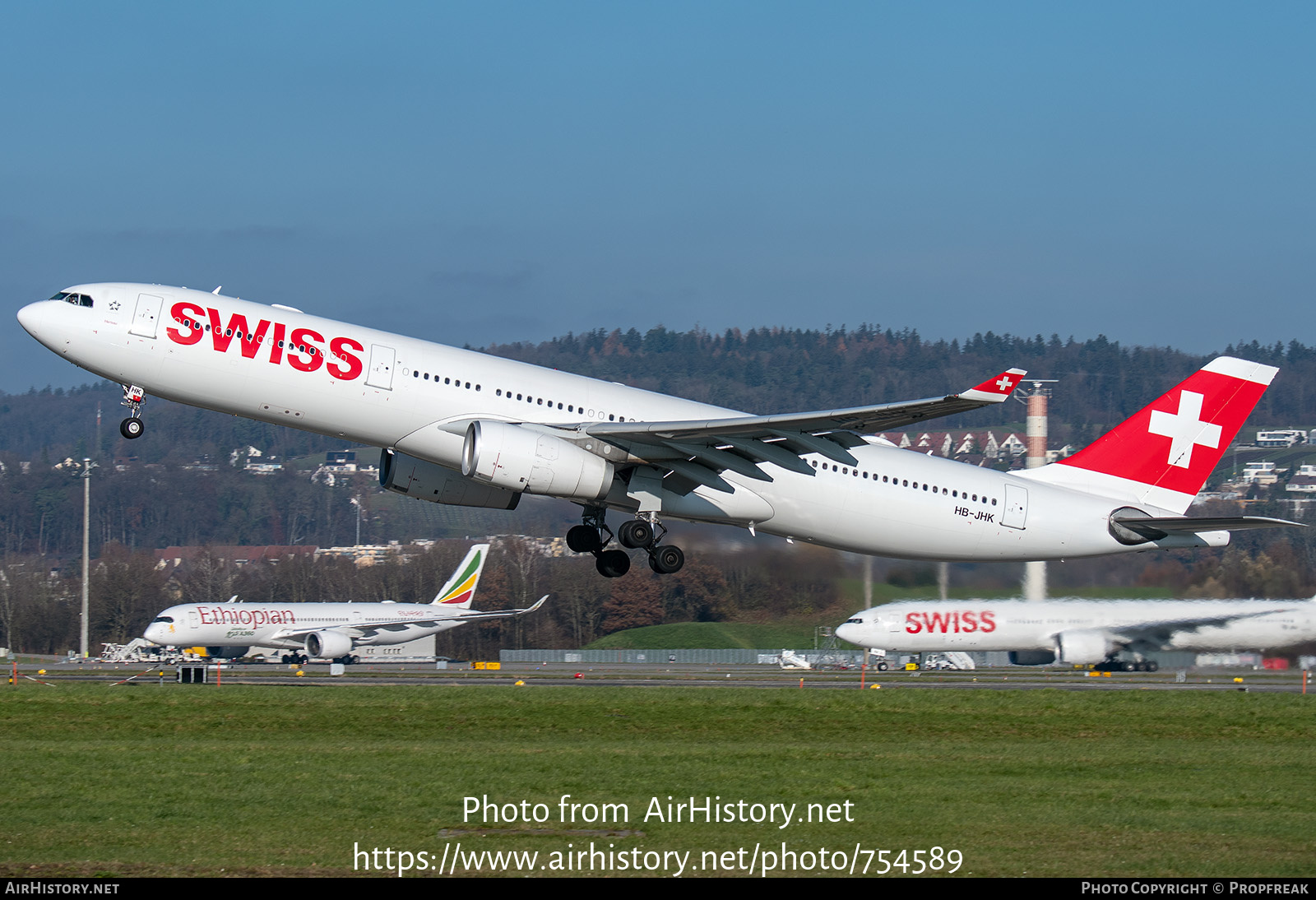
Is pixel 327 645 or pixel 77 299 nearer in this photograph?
pixel 77 299

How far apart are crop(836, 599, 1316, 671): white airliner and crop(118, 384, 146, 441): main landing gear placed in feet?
94.8

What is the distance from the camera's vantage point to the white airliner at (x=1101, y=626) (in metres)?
45.2

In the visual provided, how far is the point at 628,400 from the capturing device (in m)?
29.8

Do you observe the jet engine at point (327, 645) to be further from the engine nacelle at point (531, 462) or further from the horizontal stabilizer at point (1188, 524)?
the horizontal stabilizer at point (1188, 524)

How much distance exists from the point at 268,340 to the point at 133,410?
3550mm

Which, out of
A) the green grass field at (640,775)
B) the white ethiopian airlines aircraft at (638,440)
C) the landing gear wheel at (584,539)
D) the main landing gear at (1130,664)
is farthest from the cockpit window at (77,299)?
the main landing gear at (1130,664)

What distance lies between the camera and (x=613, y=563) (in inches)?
1264

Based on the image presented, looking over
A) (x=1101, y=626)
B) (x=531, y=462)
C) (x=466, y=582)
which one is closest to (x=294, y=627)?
(x=466, y=582)

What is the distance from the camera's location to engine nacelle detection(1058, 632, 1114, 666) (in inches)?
1848

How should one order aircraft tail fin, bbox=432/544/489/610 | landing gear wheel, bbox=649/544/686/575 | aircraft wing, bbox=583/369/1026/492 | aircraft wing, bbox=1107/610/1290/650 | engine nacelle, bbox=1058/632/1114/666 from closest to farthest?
1. aircraft wing, bbox=583/369/1026/492
2. landing gear wheel, bbox=649/544/686/575
3. aircraft wing, bbox=1107/610/1290/650
4. engine nacelle, bbox=1058/632/1114/666
5. aircraft tail fin, bbox=432/544/489/610

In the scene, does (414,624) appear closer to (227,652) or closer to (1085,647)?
(227,652)

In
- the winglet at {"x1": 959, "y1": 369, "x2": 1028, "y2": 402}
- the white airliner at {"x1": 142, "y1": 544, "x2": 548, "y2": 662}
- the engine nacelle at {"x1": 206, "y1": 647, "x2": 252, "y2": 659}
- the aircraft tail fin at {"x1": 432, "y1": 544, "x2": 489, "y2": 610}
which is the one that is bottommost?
the engine nacelle at {"x1": 206, "y1": 647, "x2": 252, "y2": 659}

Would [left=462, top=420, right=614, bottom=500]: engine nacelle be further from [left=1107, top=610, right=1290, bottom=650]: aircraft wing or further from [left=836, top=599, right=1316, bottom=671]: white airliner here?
[left=1107, top=610, right=1290, bottom=650]: aircraft wing

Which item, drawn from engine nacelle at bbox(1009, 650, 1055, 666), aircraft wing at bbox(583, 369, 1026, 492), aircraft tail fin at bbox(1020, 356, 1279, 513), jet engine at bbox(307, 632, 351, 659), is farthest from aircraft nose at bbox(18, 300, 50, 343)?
engine nacelle at bbox(1009, 650, 1055, 666)
